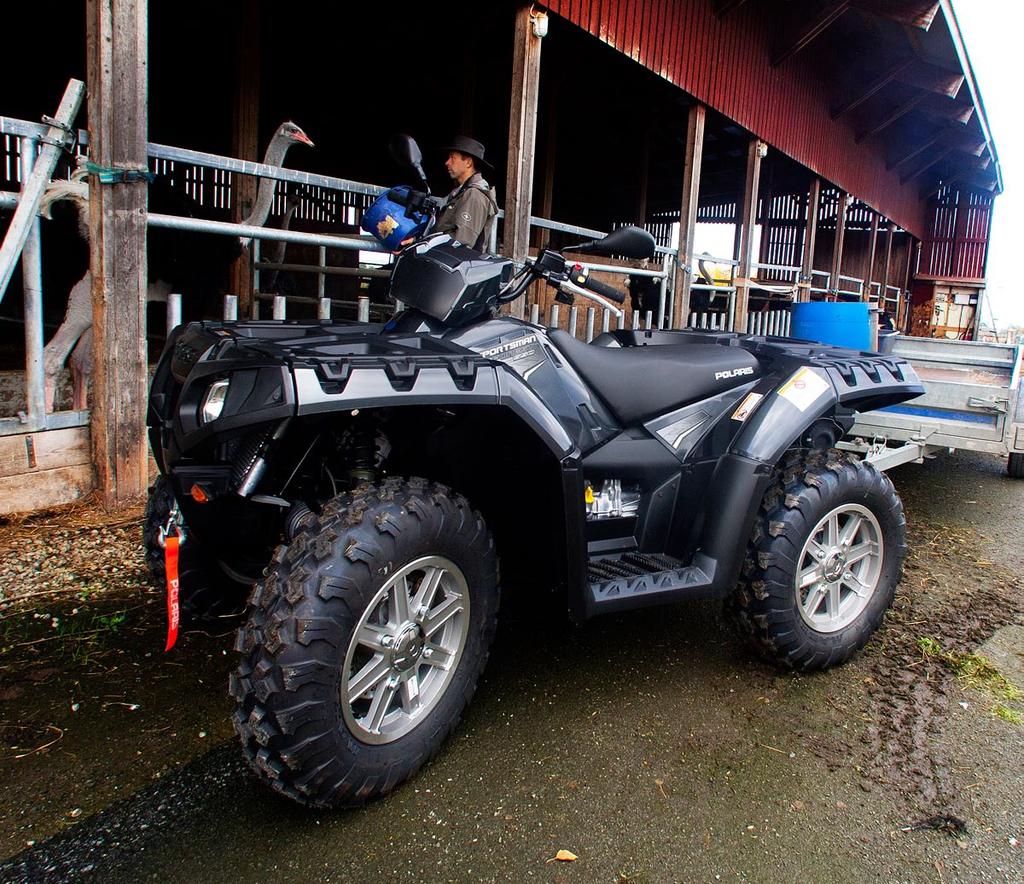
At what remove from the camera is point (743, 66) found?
400 inches

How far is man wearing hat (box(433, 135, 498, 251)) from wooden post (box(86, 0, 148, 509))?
1747mm

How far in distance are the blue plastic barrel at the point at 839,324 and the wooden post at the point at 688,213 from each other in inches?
106

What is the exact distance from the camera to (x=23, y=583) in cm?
333

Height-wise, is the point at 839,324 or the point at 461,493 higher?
the point at 839,324

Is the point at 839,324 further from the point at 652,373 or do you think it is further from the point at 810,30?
the point at 810,30

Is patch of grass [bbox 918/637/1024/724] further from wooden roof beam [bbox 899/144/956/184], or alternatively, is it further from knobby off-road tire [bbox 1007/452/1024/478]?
wooden roof beam [bbox 899/144/956/184]

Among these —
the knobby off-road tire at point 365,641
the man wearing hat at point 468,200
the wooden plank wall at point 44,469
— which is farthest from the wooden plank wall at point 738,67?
the knobby off-road tire at point 365,641

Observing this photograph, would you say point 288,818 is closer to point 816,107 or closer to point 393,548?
point 393,548

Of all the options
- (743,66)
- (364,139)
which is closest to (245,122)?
(364,139)

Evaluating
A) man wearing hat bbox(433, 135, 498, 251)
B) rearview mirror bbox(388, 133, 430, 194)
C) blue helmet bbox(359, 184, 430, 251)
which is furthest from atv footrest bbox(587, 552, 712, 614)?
man wearing hat bbox(433, 135, 498, 251)

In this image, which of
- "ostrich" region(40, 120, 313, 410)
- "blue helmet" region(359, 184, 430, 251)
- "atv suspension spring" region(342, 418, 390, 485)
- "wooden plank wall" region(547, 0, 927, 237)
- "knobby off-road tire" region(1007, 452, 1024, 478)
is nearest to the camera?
"atv suspension spring" region(342, 418, 390, 485)

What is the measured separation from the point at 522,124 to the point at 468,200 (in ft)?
5.39

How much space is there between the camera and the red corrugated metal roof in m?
7.61

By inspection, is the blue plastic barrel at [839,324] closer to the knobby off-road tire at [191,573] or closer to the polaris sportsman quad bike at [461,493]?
the polaris sportsman quad bike at [461,493]
